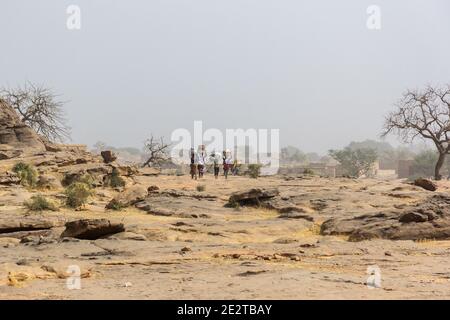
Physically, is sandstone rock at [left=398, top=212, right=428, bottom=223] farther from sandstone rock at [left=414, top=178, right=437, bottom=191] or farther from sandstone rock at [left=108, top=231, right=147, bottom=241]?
sandstone rock at [left=414, top=178, right=437, bottom=191]

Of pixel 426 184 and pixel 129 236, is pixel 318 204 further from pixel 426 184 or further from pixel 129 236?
pixel 129 236

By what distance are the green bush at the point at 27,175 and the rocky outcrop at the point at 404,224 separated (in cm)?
1107

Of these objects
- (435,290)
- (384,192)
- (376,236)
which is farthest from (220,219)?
(435,290)

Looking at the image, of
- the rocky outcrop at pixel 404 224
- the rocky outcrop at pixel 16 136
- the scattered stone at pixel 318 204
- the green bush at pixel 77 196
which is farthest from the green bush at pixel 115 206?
the rocky outcrop at pixel 16 136

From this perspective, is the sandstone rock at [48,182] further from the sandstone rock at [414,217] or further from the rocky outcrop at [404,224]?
the sandstone rock at [414,217]

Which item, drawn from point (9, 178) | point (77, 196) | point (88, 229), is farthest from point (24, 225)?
point (9, 178)

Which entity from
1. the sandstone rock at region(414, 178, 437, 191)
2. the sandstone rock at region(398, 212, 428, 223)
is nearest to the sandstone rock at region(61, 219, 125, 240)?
the sandstone rock at region(398, 212, 428, 223)

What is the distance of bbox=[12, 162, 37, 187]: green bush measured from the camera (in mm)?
18859

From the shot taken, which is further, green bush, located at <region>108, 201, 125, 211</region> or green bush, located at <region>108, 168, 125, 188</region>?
green bush, located at <region>108, 168, 125, 188</region>

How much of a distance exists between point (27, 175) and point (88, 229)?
9363 mm

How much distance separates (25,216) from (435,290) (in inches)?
391

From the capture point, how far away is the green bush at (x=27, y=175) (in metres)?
18.9

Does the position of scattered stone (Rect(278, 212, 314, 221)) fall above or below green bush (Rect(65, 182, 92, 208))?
below

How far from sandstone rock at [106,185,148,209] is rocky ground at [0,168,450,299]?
54mm
